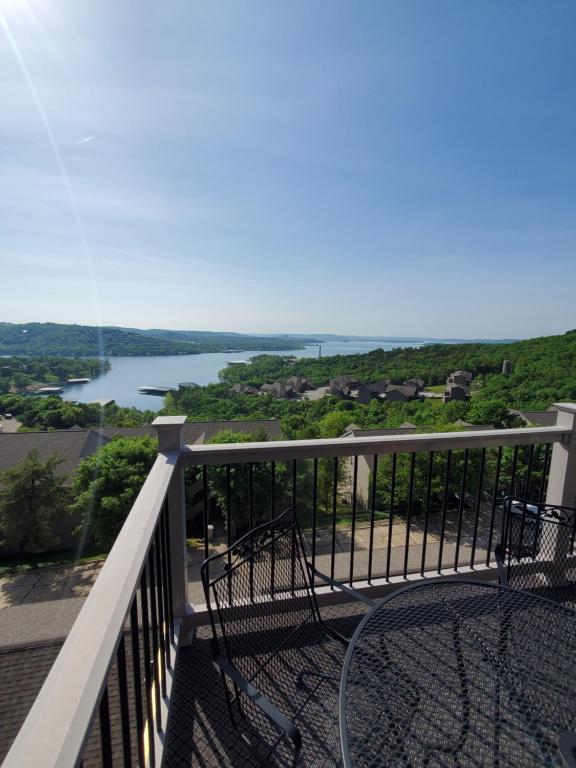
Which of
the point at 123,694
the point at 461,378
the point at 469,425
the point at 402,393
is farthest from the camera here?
the point at 402,393

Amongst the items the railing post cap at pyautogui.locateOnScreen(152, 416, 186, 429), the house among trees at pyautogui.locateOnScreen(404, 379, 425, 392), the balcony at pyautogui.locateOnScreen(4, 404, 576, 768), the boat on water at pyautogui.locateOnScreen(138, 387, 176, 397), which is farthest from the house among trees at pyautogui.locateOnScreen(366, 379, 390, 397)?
the railing post cap at pyautogui.locateOnScreen(152, 416, 186, 429)

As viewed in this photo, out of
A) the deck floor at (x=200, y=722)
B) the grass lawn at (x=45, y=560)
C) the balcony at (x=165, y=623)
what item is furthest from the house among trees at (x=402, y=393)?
the deck floor at (x=200, y=722)

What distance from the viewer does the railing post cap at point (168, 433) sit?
204cm

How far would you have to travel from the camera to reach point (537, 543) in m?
2.11

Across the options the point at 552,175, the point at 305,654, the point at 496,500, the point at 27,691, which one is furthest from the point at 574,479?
the point at 552,175

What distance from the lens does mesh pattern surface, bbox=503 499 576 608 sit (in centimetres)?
194

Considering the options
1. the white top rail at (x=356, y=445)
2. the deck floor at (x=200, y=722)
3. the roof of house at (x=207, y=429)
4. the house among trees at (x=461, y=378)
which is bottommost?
the roof of house at (x=207, y=429)

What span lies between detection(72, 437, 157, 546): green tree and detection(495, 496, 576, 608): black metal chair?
14.7 metres

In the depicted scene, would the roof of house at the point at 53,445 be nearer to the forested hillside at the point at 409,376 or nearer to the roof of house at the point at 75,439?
the roof of house at the point at 75,439

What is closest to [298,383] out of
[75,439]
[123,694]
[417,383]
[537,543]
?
[417,383]

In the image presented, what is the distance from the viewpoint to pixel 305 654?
1710 mm

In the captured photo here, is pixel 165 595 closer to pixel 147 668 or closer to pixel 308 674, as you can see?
pixel 147 668

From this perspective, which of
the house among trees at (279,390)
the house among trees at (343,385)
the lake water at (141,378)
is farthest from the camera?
the house among trees at (279,390)

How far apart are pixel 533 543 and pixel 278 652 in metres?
1.55
